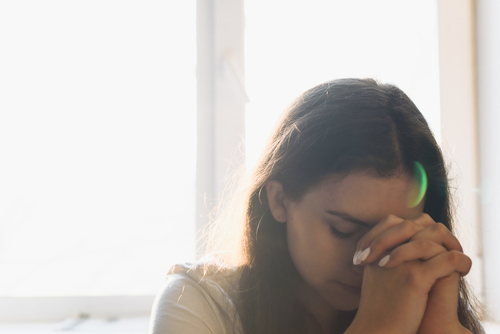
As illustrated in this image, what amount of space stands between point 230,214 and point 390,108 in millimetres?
432

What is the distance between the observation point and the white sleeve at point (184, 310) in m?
0.63

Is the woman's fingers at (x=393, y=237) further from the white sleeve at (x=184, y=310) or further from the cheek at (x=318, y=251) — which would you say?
the white sleeve at (x=184, y=310)

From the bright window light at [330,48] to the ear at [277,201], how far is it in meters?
0.49

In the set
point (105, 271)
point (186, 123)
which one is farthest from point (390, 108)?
point (105, 271)

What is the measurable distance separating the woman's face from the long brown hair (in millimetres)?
24

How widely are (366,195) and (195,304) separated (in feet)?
1.25

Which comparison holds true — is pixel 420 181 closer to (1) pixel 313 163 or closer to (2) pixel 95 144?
(1) pixel 313 163

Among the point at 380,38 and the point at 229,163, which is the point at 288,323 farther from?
the point at 380,38

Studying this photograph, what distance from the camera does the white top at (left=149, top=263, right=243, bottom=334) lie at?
25.0 inches

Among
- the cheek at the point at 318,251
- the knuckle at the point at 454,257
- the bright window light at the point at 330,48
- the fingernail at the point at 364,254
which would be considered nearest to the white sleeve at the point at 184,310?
the cheek at the point at 318,251

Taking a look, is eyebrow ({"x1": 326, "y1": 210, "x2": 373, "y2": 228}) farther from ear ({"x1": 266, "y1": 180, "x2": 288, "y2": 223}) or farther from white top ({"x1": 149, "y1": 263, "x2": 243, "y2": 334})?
white top ({"x1": 149, "y1": 263, "x2": 243, "y2": 334})

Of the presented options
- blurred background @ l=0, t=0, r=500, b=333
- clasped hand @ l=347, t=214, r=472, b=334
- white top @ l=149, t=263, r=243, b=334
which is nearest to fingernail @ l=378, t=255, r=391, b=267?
clasped hand @ l=347, t=214, r=472, b=334

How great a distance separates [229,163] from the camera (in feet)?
3.94

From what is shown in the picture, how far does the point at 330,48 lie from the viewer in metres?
1.24
